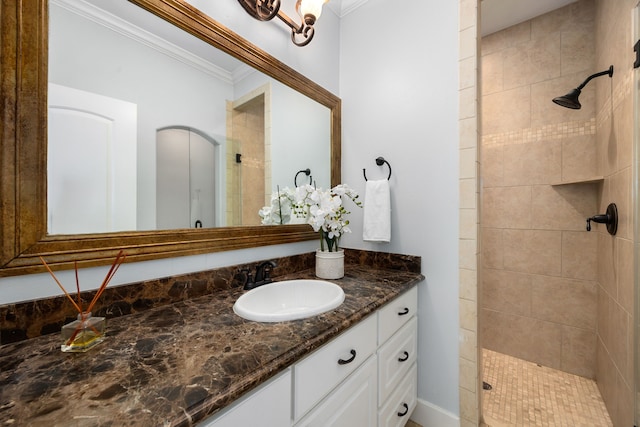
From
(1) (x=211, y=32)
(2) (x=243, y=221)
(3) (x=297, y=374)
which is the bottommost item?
(3) (x=297, y=374)

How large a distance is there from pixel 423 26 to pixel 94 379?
6.30 ft

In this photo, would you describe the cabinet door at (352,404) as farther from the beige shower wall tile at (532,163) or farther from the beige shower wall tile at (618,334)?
the beige shower wall tile at (532,163)

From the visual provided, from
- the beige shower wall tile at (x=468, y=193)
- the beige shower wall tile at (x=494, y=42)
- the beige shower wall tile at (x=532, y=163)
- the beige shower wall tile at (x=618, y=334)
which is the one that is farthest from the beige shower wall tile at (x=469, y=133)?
the beige shower wall tile at (x=494, y=42)

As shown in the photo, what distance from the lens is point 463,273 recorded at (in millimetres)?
1251

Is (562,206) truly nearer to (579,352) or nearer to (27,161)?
(579,352)

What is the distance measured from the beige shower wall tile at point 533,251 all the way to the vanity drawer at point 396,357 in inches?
49.7

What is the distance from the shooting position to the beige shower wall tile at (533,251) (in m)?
1.87

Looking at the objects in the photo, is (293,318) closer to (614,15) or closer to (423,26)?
(423,26)

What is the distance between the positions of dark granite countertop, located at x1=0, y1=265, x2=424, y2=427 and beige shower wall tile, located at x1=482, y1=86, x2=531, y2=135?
6.78 feet

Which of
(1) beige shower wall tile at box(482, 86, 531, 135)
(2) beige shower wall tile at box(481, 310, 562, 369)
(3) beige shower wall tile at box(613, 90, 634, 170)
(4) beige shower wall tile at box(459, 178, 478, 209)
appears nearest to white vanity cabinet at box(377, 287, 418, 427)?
(4) beige shower wall tile at box(459, 178, 478, 209)

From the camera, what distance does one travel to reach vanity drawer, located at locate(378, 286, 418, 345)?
1028mm

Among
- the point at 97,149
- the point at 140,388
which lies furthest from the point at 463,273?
the point at 97,149

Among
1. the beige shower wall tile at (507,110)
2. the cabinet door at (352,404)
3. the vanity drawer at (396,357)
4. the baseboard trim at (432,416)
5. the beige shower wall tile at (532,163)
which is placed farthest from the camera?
the beige shower wall tile at (507,110)

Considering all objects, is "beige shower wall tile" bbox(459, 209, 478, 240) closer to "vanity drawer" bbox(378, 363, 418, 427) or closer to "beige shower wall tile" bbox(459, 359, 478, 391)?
"beige shower wall tile" bbox(459, 359, 478, 391)
